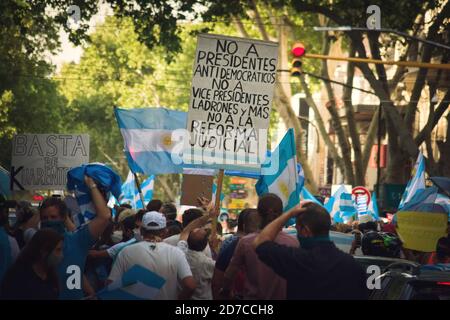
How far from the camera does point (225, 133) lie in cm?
1096

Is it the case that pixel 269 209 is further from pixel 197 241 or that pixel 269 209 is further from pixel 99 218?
pixel 197 241

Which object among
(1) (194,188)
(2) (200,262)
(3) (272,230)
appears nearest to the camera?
(3) (272,230)

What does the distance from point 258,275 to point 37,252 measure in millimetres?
1426

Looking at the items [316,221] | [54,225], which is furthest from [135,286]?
[316,221]

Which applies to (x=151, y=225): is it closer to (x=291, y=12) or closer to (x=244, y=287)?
(x=244, y=287)

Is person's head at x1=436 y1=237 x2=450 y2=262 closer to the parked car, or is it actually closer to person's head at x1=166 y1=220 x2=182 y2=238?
person's head at x1=166 y1=220 x2=182 y2=238

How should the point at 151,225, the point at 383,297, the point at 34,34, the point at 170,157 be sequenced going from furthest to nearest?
the point at 34,34
the point at 170,157
the point at 151,225
the point at 383,297

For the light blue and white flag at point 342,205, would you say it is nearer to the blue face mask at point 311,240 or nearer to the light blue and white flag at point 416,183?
the light blue and white flag at point 416,183

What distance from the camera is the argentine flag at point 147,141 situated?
52.3 ft

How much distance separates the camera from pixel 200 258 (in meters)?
9.08

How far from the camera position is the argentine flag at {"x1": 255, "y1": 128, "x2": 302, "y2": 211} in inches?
486

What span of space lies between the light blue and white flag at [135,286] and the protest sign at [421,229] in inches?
196

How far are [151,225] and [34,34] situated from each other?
1138 inches

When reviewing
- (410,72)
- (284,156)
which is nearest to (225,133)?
(284,156)
